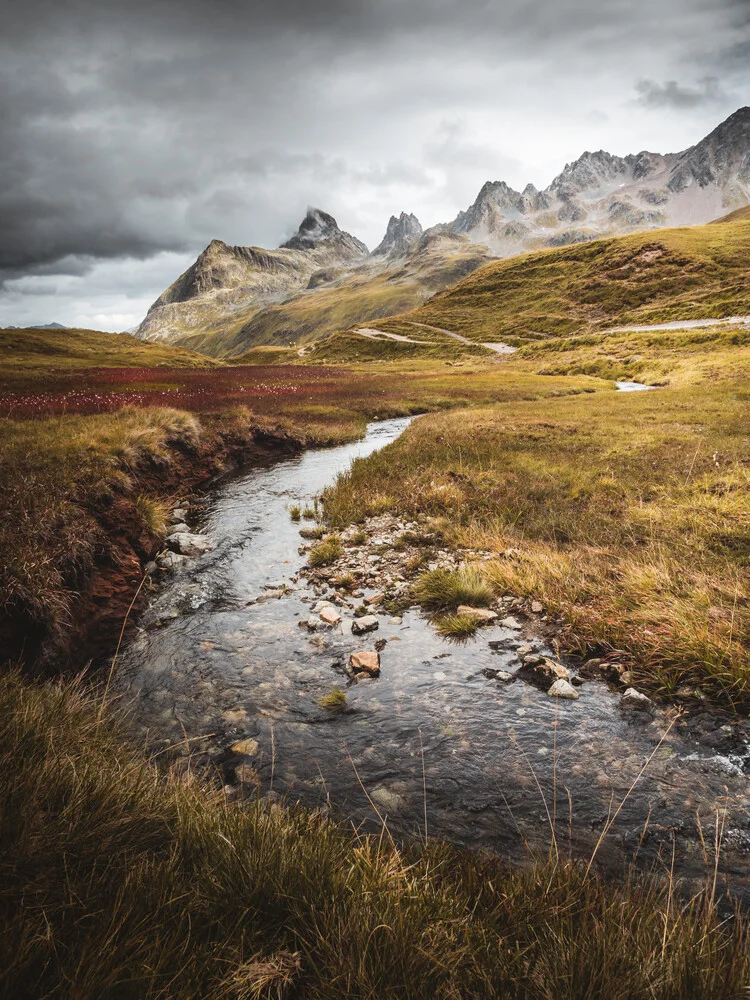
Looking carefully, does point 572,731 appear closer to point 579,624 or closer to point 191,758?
point 579,624

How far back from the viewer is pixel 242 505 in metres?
13.7

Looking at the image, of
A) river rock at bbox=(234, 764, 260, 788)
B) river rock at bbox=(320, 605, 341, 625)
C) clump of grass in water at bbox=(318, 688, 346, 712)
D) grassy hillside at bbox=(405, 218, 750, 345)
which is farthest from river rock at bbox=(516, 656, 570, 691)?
grassy hillside at bbox=(405, 218, 750, 345)

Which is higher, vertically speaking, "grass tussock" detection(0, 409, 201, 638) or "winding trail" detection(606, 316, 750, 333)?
"winding trail" detection(606, 316, 750, 333)

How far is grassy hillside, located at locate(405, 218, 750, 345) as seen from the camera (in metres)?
88.2

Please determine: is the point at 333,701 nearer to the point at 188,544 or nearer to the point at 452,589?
the point at 452,589

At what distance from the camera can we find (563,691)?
5086mm

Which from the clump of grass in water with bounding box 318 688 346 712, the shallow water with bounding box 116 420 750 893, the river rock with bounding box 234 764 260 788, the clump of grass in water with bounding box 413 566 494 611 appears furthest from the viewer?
the clump of grass in water with bounding box 413 566 494 611

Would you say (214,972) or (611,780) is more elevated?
(214,972)

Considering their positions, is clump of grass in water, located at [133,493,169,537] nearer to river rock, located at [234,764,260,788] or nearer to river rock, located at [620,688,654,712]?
river rock, located at [234,764,260,788]

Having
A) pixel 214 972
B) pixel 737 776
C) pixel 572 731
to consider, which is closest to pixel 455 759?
pixel 572 731

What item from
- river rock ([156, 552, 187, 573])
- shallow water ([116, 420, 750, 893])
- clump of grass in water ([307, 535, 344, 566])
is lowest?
shallow water ([116, 420, 750, 893])

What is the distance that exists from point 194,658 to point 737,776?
20.5ft

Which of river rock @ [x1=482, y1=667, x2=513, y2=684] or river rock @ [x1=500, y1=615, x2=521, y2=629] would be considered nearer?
river rock @ [x1=482, y1=667, x2=513, y2=684]

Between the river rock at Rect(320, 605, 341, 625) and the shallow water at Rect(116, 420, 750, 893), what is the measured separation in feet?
0.53
